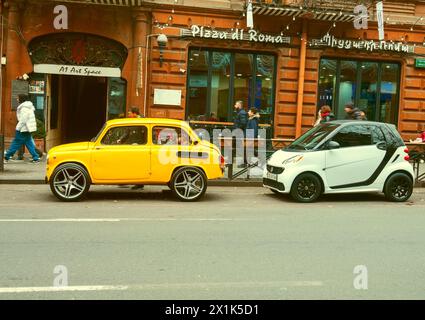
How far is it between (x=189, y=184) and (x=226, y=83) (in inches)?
365

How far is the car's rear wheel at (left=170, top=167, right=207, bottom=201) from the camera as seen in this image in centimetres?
1124

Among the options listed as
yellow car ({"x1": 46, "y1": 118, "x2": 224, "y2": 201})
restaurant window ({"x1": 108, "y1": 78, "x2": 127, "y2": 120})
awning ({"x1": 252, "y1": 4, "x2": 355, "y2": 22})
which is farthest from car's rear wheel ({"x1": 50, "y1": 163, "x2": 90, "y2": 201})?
awning ({"x1": 252, "y1": 4, "x2": 355, "y2": 22})

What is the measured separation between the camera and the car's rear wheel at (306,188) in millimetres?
11375

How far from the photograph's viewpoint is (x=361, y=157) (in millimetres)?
11625

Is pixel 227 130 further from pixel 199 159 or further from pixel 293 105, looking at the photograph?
pixel 199 159

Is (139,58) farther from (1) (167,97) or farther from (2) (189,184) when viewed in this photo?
(2) (189,184)

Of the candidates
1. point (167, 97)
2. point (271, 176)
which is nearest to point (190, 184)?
point (271, 176)

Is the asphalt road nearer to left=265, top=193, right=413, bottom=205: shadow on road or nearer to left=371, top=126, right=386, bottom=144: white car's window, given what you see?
left=265, top=193, right=413, bottom=205: shadow on road

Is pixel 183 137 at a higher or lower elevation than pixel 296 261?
higher

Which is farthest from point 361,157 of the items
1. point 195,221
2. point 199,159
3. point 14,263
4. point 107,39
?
point 107,39

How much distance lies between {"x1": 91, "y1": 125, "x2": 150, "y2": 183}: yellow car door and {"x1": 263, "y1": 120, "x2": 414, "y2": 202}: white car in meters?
2.81

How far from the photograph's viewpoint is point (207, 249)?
6.90 m
